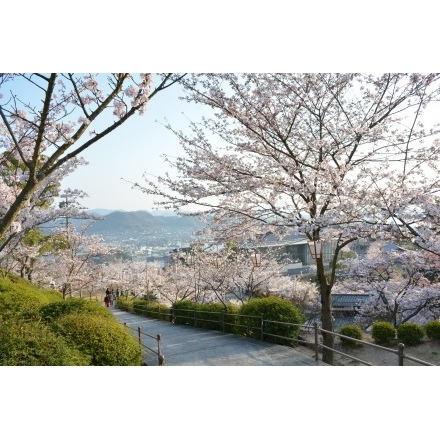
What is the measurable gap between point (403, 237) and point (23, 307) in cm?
390

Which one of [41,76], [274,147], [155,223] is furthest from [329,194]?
[41,76]

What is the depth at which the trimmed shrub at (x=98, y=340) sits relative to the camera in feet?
11.1

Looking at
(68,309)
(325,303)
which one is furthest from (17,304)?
(325,303)

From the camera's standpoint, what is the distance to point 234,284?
35.0 ft

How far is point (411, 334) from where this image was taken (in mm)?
6875

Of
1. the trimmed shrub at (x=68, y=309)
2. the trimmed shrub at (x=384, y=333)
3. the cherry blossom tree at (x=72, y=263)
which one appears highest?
the cherry blossom tree at (x=72, y=263)

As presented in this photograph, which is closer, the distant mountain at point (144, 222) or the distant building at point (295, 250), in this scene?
the distant mountain at point (144, 222)

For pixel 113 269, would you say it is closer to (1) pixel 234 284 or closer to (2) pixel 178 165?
(1) pixel 234 284

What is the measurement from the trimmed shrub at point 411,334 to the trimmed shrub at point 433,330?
8 centimetres

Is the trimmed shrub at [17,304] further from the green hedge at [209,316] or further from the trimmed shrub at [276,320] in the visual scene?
the green hedge at [209,316]

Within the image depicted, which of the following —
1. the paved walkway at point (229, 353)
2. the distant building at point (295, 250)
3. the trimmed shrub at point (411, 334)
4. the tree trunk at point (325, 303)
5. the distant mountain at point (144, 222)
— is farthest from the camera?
the trimmed shrub at point (411, 334)

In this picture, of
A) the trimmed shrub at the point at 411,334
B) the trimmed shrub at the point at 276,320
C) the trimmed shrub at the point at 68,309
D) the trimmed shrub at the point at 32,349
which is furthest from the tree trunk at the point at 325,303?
the trimmed shrub at the point at 32,349

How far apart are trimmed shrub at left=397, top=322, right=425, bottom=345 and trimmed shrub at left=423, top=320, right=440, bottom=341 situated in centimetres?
8

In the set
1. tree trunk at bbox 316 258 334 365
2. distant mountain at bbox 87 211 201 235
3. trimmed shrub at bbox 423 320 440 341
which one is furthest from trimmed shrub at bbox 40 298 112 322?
trimmed shrub at bbox 423 320 440 341
